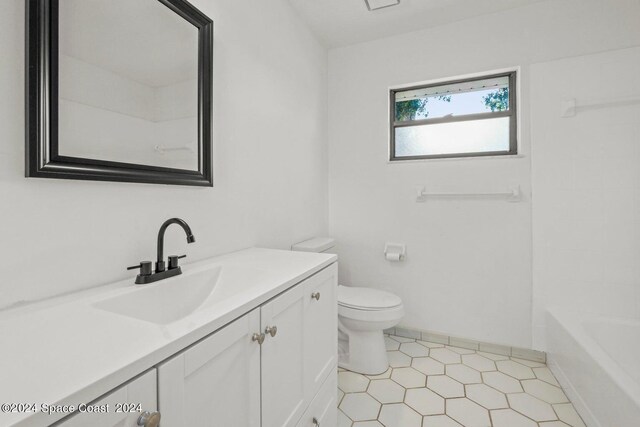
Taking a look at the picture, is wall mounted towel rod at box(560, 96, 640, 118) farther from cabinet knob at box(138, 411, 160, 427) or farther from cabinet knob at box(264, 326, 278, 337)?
cabinet knob at box(138, 411, 160, 427)

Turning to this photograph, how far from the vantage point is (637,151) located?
5.79 feet

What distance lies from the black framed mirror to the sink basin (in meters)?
0.36

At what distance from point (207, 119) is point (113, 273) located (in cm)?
71

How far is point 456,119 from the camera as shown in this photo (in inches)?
89.5

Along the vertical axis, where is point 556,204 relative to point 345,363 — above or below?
above

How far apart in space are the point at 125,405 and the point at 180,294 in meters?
0.55

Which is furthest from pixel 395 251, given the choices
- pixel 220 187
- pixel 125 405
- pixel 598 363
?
pixel 125 405

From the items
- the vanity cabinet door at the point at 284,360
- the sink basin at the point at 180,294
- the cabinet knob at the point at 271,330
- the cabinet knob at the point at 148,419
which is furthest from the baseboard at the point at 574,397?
the cabinet knob at the point at 148,419

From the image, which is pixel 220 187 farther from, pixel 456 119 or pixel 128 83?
pixel 456 119

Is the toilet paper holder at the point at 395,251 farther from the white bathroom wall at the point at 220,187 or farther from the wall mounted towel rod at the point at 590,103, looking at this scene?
the wall mounted towel rod at the point at 590,103

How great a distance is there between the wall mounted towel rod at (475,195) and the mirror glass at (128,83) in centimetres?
169

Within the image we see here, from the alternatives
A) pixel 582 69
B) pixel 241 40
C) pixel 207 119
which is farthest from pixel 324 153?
pixel 582 69

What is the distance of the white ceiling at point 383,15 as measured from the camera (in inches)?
78.3

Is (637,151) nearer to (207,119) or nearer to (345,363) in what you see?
(345,363)
